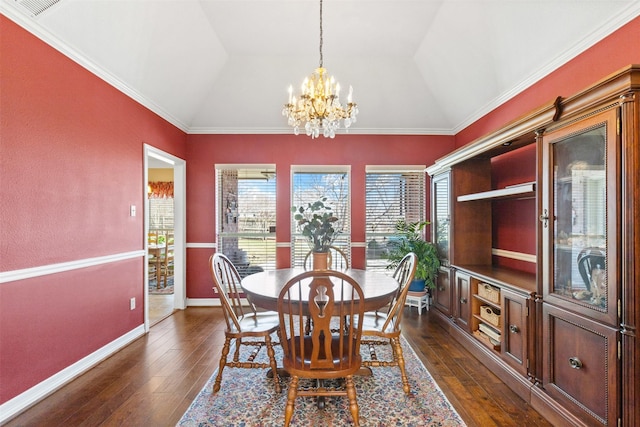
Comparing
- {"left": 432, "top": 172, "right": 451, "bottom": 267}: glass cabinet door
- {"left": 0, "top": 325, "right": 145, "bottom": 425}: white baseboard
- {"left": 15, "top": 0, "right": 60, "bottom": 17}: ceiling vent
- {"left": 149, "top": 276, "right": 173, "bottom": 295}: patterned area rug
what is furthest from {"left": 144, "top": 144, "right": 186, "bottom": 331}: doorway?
{"left": 432, "top": 172, "right": 451, "bottom": 267}: glass cabinet door

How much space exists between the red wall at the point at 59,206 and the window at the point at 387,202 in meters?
3.05

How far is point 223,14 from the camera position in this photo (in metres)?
3.10

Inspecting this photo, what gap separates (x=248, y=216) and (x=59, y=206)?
2477 mm

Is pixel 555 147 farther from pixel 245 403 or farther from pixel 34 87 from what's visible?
pixel 34 87

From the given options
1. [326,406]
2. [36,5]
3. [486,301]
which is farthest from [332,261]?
[36,5]

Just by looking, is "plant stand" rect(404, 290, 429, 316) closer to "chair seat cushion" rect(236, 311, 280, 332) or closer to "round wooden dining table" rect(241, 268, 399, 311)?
"round wooden dining table" rect(241, 268, 399, 311)

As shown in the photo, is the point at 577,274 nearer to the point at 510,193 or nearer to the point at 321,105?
the point at 510,193

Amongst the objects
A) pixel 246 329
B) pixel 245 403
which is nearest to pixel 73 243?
pixel 246 329

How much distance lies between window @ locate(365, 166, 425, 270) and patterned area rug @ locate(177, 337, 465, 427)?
230cm

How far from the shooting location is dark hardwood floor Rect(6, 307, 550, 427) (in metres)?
1.98

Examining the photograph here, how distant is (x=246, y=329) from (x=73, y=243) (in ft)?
5.21

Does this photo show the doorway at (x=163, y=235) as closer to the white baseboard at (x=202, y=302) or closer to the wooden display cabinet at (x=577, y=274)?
the white baseboard at (x=202, y=302)

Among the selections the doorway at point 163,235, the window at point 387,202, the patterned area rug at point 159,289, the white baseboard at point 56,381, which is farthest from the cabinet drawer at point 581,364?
the patterned area rug at point 159,289

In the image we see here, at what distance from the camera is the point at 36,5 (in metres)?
2.05
